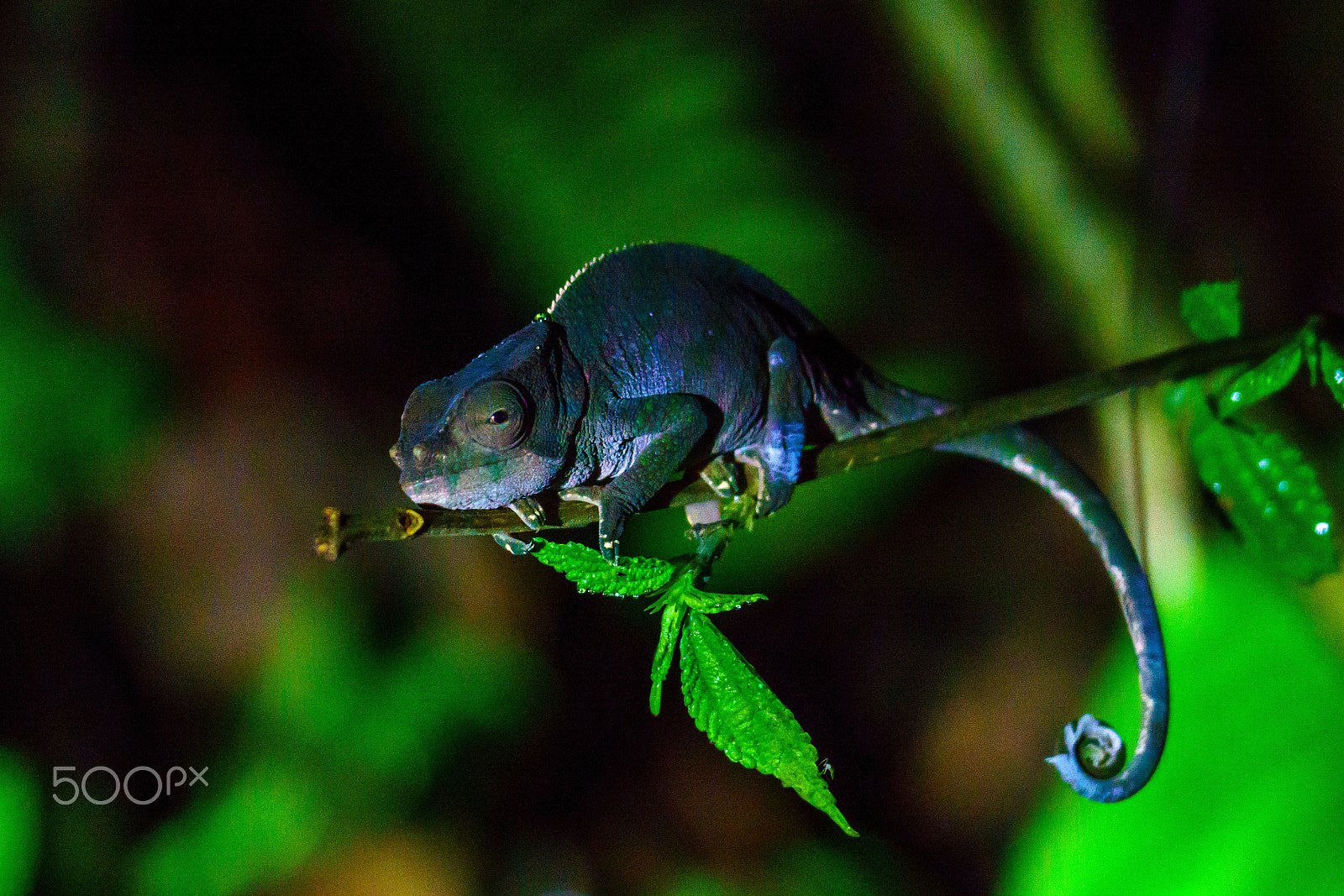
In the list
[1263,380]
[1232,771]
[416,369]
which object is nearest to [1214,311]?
[1263,380]

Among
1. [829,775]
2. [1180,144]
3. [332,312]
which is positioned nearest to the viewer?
[829,775]

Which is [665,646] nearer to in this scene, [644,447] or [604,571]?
[604,571]

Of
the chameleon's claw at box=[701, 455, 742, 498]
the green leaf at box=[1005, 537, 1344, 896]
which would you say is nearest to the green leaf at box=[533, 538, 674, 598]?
the chameleon's claw at box=[701, 455, 742, 498]

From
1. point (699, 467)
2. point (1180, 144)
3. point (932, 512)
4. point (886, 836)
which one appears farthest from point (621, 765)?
point (1180, 144)

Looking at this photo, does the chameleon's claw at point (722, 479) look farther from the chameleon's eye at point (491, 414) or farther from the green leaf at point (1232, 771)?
the green leaf at point (1232, 771)

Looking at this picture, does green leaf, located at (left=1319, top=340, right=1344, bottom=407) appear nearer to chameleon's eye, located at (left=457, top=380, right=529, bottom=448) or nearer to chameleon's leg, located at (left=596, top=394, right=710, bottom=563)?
chameleon's leg, located at (left=596, top=394, right=710, bottom=563)

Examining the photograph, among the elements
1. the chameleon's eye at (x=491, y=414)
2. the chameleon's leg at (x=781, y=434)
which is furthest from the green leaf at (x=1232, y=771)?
the chameleon's eye at (x=491, y=414)

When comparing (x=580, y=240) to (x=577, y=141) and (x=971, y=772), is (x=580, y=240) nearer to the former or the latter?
(x=577, y=141)
